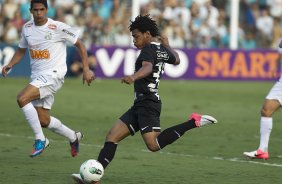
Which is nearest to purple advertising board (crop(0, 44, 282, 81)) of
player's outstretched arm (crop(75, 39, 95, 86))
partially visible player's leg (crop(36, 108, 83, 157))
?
partially visible player's leg (crop(36, 108, 83, 157))

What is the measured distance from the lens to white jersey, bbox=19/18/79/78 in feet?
40.2

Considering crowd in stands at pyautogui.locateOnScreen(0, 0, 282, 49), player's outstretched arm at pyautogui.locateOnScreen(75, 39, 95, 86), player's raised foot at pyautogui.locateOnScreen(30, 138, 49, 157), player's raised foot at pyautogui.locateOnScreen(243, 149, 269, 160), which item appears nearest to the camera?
player's outstretched arm at pyautogui.locateOnScreen(75, 39, 95, 86)

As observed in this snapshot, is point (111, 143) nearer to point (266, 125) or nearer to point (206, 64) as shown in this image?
point (266, 125)

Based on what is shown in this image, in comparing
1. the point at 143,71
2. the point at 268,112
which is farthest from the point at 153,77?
the point at 268,112

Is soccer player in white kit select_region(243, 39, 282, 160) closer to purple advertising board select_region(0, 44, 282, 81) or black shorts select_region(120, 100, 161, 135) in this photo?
black shorts select_region(120, 100, 161, 135)

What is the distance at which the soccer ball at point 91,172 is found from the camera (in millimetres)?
9562

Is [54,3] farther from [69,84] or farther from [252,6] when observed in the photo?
[252,6]

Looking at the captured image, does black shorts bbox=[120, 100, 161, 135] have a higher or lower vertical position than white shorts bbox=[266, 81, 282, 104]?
higher

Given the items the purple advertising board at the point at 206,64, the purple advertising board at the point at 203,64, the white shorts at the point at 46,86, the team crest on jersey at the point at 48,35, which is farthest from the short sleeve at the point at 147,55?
the purple advertising board at the point at 206,64

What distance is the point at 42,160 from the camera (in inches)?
473

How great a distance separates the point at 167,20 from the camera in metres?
29.7

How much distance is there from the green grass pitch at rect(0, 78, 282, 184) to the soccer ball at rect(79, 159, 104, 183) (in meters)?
0.49

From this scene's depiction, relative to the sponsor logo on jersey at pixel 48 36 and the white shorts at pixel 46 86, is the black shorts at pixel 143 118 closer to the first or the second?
the white shorts at pixel 46 86

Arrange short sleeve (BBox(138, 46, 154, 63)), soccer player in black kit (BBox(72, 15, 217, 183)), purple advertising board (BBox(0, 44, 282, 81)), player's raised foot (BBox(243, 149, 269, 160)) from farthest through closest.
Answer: purple advertising board (BBox(0, 44, 282, 81)) → player's raised foot (BBox(243, 149, 269, 160)) → soccer player in black kit (BBox(72, 15, 217, 183)) → short sleeve (BBox(138, 46, 154, 63))
